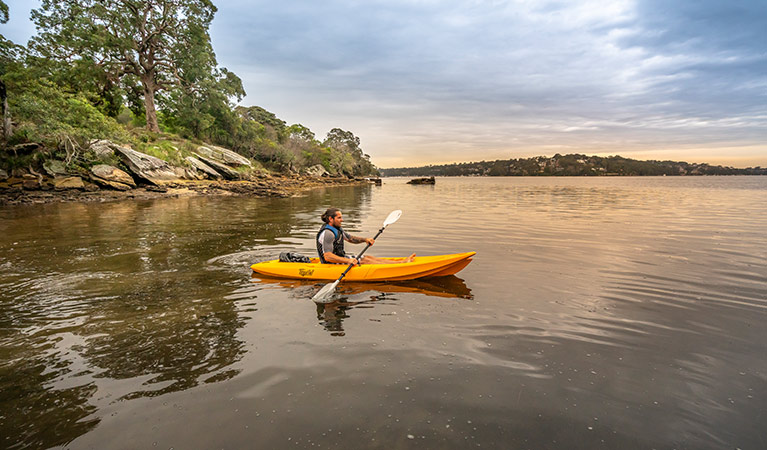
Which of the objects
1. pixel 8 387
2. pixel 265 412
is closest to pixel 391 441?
pixel 265 412

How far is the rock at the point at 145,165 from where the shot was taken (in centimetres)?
2594

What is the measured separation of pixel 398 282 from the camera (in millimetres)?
6910

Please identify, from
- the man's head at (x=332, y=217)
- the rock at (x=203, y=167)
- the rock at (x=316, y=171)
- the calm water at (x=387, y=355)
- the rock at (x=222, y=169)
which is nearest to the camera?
the calm water at (x=387, y=355)

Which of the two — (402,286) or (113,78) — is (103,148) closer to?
(113,78)

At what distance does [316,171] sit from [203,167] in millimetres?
37347

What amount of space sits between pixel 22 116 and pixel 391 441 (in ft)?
90.3

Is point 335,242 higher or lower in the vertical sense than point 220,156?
lower

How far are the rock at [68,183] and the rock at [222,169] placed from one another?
12.3 metres

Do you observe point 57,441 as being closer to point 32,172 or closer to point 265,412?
point 265,412

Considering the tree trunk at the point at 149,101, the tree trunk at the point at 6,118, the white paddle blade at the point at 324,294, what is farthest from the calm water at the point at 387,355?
the tree trunk at the point at 149,101

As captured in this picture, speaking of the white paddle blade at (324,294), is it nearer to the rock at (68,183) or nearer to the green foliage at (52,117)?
the green foliage at (52,117)

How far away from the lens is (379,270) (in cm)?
675

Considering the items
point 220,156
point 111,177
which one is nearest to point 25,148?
point 111,177

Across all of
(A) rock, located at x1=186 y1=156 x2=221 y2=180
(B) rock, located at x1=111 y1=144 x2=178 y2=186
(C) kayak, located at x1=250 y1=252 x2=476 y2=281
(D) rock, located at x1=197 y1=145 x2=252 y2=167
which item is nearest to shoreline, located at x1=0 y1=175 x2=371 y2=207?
(B) rock, located at x1=111 y1=144 x2=178 y2=186
